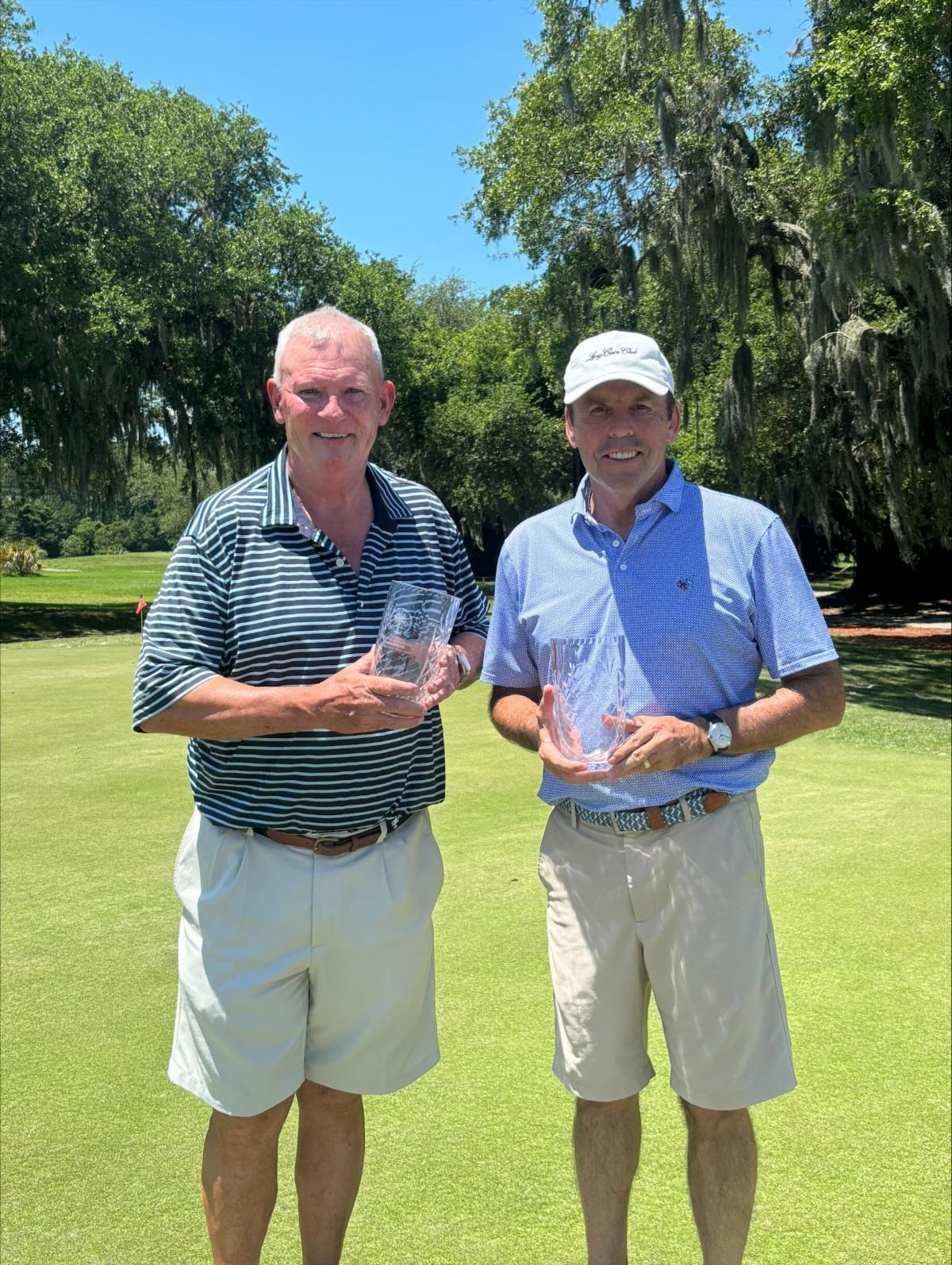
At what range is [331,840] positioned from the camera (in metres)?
2.28

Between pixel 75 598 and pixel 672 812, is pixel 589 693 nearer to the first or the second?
pixel 672 812

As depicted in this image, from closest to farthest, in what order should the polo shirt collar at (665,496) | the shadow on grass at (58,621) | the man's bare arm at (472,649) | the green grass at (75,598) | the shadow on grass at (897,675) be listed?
the polo shirt collar at (665,496) < the man's bare arm at (472,649) < the shadow on grass at (897,675) < the shadow on grass at (58,621) < the green grass at (75,598)

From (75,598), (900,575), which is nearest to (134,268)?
(75,598)

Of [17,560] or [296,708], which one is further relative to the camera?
[17,560]

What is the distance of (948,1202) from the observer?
8.59 ft

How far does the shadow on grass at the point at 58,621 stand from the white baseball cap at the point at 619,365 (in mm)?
18733

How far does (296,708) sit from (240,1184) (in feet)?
3.24

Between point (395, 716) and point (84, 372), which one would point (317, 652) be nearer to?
point (395, 716)

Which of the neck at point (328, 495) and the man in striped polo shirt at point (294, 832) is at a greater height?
the neck at point (328, 495)

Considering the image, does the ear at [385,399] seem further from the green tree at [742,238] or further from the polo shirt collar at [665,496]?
the green tree at [742,238]

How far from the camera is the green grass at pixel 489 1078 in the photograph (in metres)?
2.55

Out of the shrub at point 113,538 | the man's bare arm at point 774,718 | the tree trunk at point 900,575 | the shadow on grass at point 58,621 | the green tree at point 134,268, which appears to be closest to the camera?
the man's bare arm at point 774,718

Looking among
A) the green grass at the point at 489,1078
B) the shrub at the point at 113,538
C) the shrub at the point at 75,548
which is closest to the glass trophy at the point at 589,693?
the green grass at the point at 489,1078

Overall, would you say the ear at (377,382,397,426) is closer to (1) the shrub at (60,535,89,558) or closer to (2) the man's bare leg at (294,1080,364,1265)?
(2) the man's bare leg at (294,1080,364,1265)
